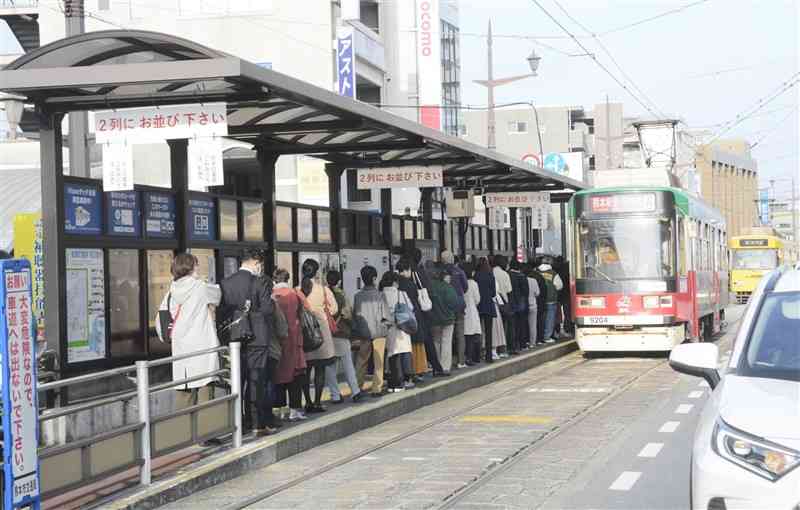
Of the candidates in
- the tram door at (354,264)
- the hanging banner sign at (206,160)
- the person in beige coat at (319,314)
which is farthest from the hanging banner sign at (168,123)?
the tram door at (354,264)

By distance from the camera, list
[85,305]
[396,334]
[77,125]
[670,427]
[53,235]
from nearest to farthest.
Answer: [53,235] → [85,305] → [670,427] → [77,125] → [396,334]

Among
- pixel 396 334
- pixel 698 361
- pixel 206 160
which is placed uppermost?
pixel 206 160

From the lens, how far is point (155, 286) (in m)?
13.7

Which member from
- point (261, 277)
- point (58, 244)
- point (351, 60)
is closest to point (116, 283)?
point (58, 244)

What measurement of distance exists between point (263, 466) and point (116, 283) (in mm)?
3223

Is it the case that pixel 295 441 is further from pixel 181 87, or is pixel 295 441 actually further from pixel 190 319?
pixel 181 87

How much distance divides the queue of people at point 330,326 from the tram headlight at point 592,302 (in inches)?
42.9

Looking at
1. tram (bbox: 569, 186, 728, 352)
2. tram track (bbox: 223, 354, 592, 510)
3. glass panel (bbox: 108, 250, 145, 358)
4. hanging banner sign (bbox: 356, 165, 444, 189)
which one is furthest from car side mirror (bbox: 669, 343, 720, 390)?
tram (bbox: 569, 186, 728, 352)

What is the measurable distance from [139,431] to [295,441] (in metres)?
2.73

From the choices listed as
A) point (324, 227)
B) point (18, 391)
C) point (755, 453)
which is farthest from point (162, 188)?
point (755, 453)

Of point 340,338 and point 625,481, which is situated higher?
point 340,338

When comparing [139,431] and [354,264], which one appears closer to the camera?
[139,431]

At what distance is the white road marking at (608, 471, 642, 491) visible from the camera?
8.94 metres

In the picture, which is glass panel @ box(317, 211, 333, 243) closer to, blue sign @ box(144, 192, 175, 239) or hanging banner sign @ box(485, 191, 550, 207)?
blue sign @ box(144, 192, 175, 239)
